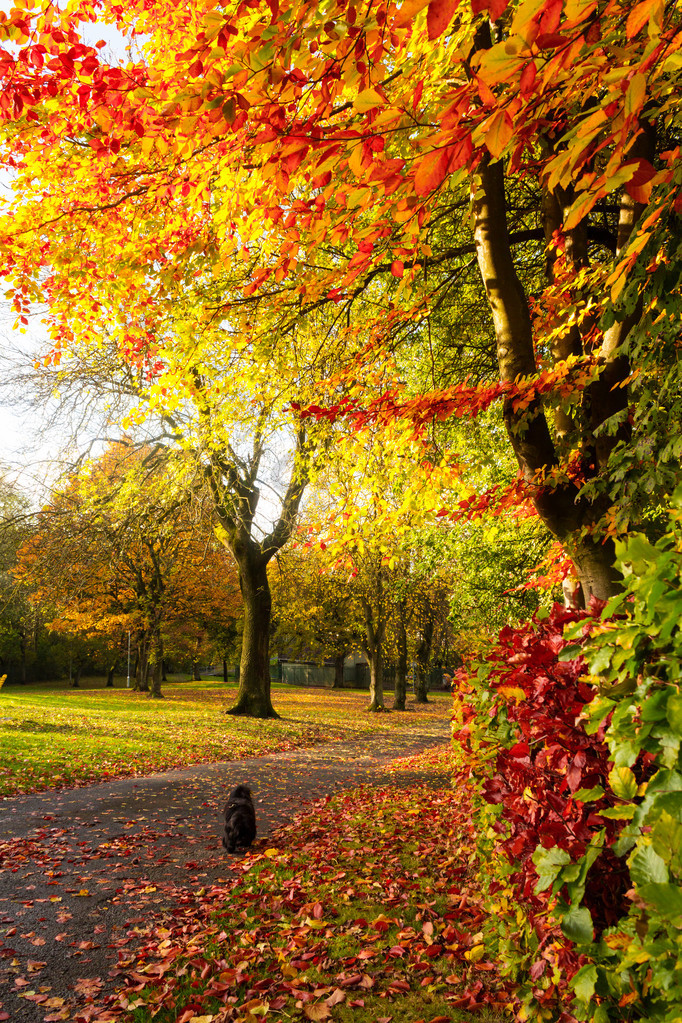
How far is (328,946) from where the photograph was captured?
3.99 metres

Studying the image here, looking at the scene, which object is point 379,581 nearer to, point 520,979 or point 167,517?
point 167,517

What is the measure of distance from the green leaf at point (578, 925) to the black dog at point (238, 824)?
496 cm

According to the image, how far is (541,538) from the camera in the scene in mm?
12836

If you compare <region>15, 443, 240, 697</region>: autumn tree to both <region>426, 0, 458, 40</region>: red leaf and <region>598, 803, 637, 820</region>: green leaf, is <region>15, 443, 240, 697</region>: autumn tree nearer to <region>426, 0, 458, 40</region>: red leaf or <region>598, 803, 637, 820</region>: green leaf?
<region>426, 0, 458, 40</region>: red leaf

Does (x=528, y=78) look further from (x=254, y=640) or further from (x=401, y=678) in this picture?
(x=401, y=678)

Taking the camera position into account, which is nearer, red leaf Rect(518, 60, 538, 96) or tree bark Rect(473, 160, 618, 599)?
red leaf Rect(518, 60, 538, 96)

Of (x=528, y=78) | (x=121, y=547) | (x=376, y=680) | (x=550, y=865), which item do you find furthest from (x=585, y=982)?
(x=376, y=680)

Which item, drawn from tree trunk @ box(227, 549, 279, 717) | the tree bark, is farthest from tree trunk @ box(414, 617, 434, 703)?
the tree bark

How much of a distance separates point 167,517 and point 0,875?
12.0m

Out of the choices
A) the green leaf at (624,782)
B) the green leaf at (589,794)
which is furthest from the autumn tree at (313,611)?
the green leaf at (624,782)

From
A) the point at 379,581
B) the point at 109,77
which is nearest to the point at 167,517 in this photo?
the point at 379,581

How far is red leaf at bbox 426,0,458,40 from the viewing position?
1.77 metres

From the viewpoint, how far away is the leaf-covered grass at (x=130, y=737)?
10.0 m

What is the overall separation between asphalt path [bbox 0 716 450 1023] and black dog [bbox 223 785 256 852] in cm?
20
